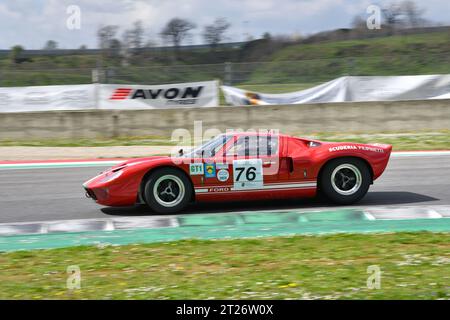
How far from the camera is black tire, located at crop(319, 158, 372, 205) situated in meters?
9.73

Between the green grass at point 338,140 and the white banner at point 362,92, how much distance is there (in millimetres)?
1174

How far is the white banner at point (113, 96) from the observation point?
64.8 feet

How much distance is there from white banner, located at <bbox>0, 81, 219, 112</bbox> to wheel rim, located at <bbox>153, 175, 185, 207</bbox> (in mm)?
10530

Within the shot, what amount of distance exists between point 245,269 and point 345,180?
3682 millimetres

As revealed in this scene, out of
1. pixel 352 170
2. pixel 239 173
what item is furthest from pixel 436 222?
pixel 239 173

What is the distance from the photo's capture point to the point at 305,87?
66.8ft

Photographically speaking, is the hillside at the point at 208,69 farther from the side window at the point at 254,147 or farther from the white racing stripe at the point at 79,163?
the side window at the point at 254,147

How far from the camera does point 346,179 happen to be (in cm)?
984

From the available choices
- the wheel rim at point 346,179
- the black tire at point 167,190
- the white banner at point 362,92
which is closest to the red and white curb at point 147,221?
the black tire at point 167,190

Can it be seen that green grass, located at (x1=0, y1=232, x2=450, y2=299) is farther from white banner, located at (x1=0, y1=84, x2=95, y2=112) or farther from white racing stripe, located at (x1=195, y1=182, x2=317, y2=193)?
white banner, located at (x1=0, y1=84, x2=95, y2=112)

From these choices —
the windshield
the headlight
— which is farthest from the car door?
the headlight

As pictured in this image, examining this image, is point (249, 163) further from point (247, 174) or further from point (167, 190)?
point (167, 190)

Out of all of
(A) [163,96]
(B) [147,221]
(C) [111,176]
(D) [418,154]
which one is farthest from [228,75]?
(B) [147,221]

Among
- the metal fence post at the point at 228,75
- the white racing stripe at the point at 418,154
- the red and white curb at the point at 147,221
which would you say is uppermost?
the metal fence post at the point at 228,75
